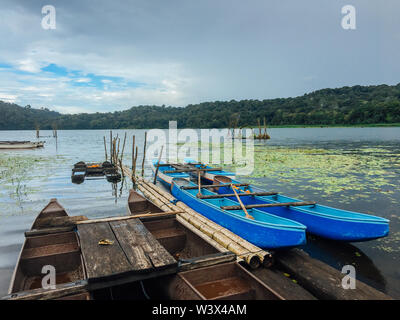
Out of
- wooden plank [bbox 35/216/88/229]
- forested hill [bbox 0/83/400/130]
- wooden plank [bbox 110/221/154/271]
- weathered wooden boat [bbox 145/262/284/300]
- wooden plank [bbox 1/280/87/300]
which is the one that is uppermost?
forested hill [bbox 0/83/400/130]

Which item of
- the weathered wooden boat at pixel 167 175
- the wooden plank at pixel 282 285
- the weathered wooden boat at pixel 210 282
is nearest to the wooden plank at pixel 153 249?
the weathered wooden boat at pixel 210 282

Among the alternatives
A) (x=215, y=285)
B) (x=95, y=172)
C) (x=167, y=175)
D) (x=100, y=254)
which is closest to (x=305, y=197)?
(x=167, y=175)

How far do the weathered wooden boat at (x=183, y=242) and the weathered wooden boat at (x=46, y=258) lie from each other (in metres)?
1.99

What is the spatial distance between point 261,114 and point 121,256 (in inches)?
5277

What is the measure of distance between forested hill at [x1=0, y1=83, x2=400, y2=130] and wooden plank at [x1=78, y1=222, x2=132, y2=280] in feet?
338

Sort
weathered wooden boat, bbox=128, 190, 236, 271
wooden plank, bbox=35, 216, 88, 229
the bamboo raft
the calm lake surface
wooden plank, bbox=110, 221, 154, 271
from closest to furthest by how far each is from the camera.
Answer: wooden plank, bbox=110, 221, 154, 271, weathered wooden boat, bbox=128, 190, 236, 271, the bamboo raft, wooden plank, bbox=35, 216, 88, 229, the calm lake surface

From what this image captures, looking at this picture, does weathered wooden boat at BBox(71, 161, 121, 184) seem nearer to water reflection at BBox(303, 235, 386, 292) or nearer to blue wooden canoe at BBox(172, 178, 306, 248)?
blue wooden canoe at BBox(172, 178, 306, 248)

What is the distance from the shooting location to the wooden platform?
15.6ft

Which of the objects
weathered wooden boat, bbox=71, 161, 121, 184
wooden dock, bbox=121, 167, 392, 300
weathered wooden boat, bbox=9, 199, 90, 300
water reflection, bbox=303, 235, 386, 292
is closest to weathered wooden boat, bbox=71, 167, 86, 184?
weathered wooden boat, bbox=71, 161, 121, 184

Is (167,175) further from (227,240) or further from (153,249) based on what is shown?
(153,249)

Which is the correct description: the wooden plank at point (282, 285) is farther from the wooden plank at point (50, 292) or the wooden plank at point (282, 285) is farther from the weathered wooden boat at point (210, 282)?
the wooden plank at point (50, 292)

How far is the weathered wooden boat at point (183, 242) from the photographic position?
216 inches

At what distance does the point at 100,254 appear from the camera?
18.1 feet
